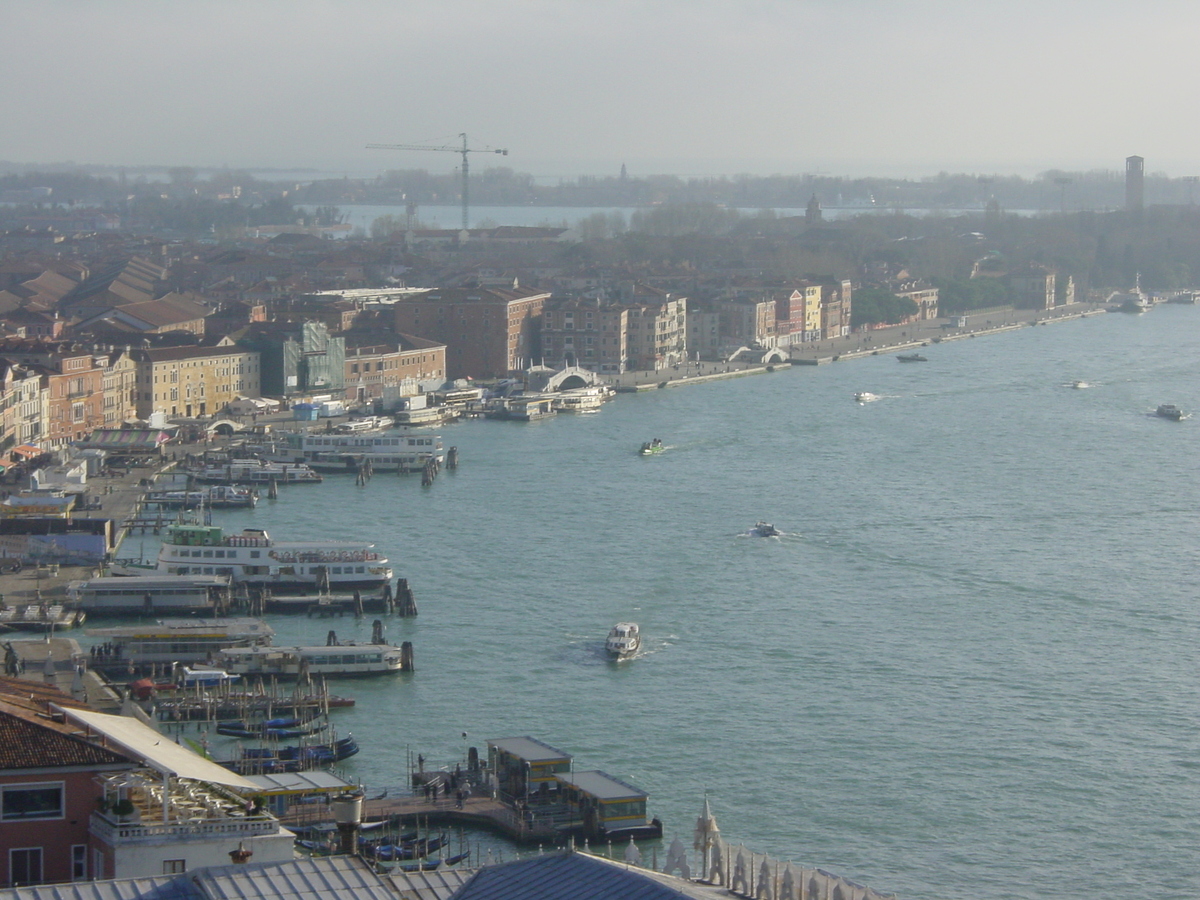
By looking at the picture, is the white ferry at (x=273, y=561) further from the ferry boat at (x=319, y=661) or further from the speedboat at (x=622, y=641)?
the speedboat at (x=622, y=641)

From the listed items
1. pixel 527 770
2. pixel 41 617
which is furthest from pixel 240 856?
pixel 41 617

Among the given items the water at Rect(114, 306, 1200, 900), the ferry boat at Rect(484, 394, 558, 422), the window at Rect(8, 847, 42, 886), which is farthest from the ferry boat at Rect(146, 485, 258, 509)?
the window at Rect(8, 847, 42, 886)

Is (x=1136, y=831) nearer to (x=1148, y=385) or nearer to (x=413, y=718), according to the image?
(x=413, y=718)

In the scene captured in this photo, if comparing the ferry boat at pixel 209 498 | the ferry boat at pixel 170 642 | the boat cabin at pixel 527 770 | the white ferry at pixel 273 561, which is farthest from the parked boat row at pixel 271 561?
the boat cabin at pixel 527 770

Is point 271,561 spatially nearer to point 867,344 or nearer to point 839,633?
point 839,633

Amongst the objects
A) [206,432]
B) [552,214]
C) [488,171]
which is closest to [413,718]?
[206,432]

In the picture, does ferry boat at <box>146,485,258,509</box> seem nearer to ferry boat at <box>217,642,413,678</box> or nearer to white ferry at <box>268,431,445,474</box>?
white ferry at <box>268,431,445,474</box>
